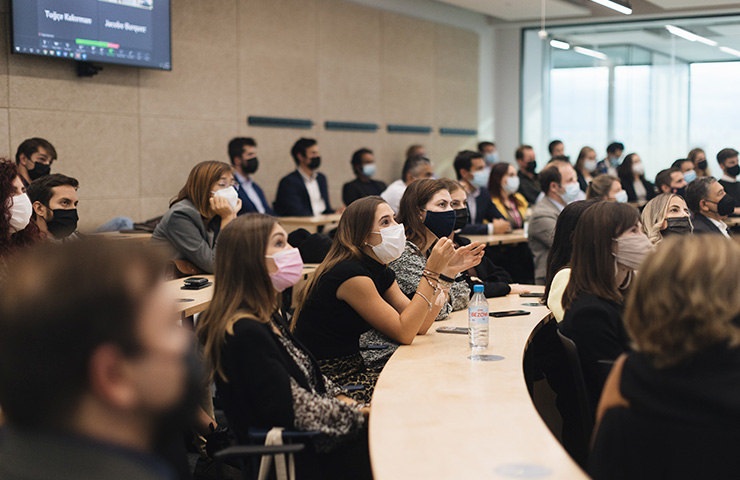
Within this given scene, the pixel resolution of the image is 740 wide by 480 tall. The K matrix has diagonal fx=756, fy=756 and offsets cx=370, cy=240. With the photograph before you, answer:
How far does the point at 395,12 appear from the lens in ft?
33.7

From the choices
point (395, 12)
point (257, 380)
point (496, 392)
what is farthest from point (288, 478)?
point (395, 12)

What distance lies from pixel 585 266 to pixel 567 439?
756 millimetres

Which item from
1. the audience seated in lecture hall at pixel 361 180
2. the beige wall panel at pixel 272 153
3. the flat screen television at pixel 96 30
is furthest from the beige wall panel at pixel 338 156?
the flat screen television at pixel 96 30

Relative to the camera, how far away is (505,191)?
7879mm

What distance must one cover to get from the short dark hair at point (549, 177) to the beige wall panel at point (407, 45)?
161 inches

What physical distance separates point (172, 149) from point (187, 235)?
119 inches

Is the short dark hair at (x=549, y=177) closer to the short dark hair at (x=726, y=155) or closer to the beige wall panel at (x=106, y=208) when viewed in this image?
the beige wall panel at (x=106, y=208)

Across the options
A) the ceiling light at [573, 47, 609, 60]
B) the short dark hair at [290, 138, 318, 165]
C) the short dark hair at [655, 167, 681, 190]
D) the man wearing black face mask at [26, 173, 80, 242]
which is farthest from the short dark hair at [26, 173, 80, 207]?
the ceiling light at [573, 47, 609, 60]

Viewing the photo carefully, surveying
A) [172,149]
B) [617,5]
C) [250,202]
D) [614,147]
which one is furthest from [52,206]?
[614,147]

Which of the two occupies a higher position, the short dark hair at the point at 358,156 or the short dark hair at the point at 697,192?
the short dark hair at the point at 358,156

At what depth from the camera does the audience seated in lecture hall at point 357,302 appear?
10.2 ft

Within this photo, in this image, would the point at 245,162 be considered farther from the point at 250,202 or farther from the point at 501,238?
the point at 501,238

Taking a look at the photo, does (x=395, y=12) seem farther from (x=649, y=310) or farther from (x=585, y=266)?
(x=649, y=310)

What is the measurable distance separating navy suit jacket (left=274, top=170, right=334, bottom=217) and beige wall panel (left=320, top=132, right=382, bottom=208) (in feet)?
3.41
